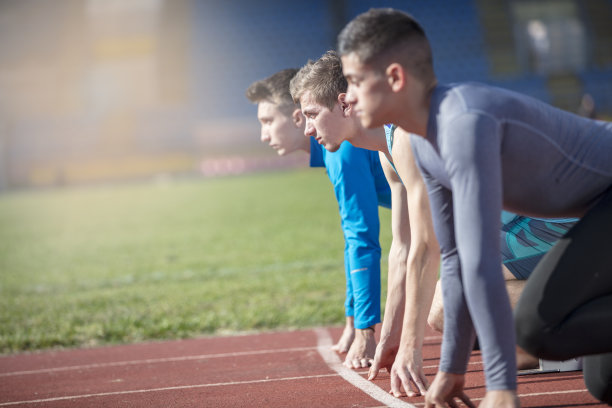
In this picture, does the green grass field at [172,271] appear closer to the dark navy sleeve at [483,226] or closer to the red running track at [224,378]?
the red running track at [224,378]

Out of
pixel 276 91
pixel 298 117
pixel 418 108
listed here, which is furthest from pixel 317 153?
pixel 418 108

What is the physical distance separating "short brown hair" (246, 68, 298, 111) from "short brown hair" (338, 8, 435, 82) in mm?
2418

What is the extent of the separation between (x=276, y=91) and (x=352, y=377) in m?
1.93

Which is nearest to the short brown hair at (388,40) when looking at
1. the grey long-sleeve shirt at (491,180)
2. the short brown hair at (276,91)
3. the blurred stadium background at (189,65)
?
the grey long-sleeve shirt at (491,180)

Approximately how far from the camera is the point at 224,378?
4.24 meters

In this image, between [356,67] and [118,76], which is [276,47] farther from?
[356,67]

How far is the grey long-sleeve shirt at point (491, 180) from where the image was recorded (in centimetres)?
229

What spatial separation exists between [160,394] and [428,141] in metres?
2.21

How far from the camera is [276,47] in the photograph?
112 feet

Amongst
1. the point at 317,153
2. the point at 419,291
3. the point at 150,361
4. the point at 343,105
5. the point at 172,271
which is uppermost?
the point at 343,105

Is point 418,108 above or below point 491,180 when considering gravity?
above

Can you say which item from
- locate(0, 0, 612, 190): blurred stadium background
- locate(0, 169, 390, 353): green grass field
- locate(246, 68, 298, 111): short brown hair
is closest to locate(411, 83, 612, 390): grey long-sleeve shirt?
locate(246, 68, 298, 111): short brown hair

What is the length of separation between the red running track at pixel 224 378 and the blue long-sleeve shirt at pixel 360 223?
15.0 inches

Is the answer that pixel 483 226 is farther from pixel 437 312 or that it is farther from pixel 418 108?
pixel 437 312
